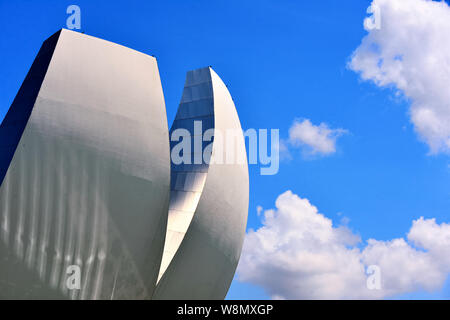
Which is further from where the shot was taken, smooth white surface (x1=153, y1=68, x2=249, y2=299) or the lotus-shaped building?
smooth white surface (x1=153, y1=68, x2=249, y2=299)

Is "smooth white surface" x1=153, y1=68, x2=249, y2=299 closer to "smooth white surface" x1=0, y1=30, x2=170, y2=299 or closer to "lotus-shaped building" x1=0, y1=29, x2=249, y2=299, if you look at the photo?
"lotus-shaped building" x1=0, y1=29, x2=249, y2=299

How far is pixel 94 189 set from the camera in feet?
51.5

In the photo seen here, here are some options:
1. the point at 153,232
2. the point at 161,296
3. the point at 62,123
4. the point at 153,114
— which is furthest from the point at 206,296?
the point at 62,123

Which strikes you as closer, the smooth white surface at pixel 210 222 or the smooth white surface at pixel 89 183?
the smooth white surface at pixel 89 183

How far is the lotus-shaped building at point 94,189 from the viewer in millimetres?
15031

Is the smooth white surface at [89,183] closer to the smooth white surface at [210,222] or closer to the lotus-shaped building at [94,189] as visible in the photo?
the lotus-shaped building at [94,189]

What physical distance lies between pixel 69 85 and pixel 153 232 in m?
5.40

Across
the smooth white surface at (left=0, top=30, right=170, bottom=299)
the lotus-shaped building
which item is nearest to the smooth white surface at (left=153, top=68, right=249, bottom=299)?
the lotus-shaped building

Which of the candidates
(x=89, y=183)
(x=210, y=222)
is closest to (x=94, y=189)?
(x=89, y=183)

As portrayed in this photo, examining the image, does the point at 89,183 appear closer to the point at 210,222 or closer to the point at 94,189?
the point at 94,189

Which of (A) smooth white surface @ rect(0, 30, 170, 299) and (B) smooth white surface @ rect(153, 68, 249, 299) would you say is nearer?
(A) smooth white surface @ rect(0, 30, 170, 299)

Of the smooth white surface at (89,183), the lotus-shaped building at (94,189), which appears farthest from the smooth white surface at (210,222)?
the smooth white surface at (89,183)

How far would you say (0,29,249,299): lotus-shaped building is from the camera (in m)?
15.0
